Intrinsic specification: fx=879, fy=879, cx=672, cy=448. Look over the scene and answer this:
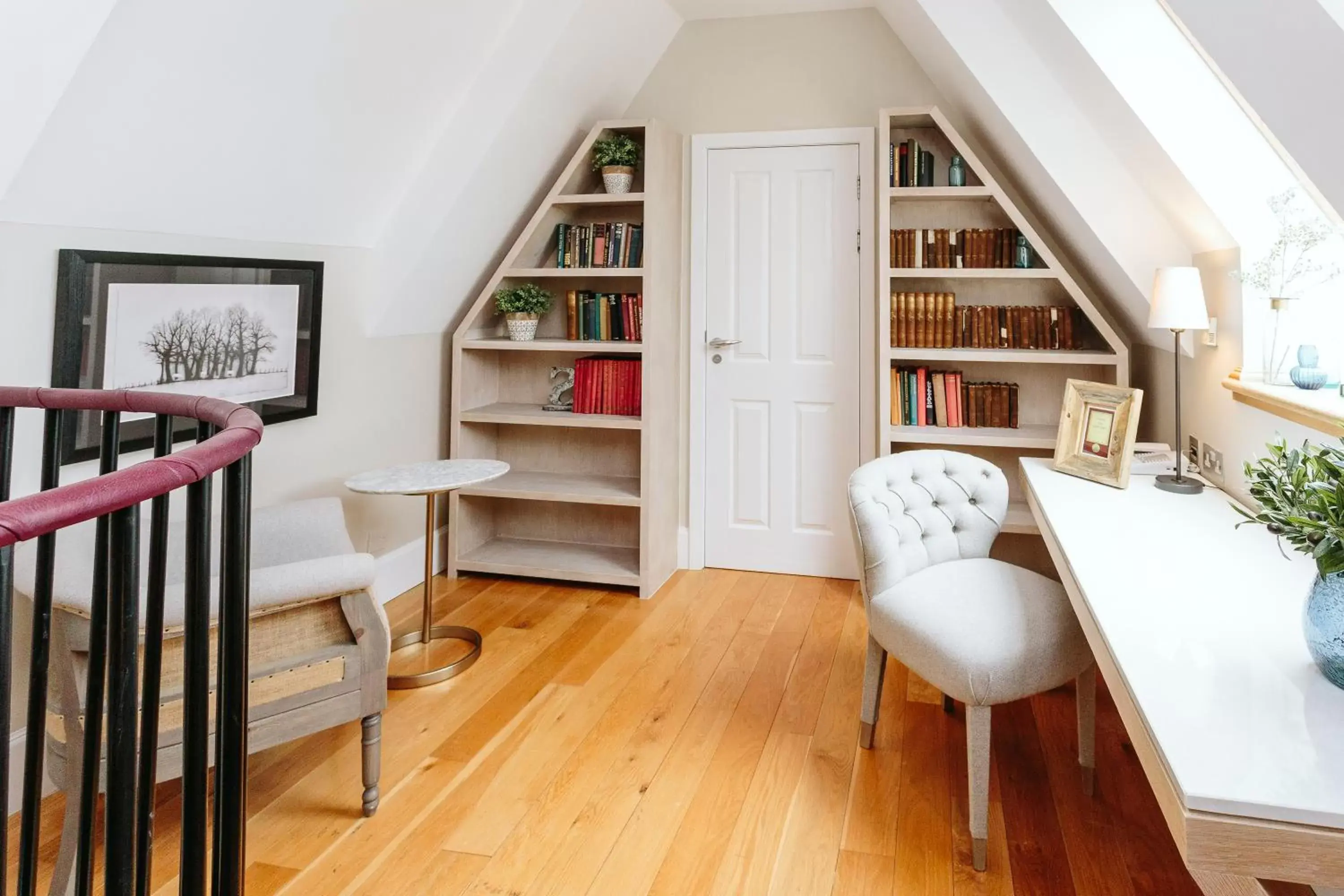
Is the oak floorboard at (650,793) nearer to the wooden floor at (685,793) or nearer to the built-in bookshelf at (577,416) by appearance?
the wooden floor at (685,793)

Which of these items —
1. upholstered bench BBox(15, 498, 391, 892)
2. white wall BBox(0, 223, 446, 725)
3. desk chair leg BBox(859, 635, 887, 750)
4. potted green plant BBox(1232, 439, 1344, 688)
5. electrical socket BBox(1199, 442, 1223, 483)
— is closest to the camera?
potted green plant BBox(1232, 439, 1344, 688)

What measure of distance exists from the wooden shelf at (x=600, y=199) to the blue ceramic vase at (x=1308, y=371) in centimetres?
233

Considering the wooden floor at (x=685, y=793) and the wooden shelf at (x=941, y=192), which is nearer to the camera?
the wooden floor at (x=685, y=793)

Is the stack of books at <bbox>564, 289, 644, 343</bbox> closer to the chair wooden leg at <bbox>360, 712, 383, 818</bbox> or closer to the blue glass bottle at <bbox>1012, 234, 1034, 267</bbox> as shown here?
the blue glass bottle at <bbox>1012, 234, 1034, 267</bbox>

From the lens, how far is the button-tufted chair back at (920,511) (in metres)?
2.18

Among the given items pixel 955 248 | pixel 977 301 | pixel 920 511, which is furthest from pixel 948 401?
pixel 920 511

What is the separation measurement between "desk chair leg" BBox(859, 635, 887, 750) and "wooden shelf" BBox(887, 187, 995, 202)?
74.2 inches

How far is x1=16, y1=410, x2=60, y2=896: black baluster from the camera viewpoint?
770 millimetres

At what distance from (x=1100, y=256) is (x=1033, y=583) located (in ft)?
4.53

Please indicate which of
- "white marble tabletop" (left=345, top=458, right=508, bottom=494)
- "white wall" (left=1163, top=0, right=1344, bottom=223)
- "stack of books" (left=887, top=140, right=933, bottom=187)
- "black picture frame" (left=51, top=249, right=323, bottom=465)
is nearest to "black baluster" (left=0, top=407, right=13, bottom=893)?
"black picture frame" (left=51, top=249, right=323, bottom=465)

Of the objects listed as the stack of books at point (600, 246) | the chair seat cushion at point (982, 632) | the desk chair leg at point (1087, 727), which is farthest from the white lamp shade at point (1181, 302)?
the stack of books at point (600, 246)

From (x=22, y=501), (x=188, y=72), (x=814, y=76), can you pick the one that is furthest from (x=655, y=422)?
(x=22, y=501)

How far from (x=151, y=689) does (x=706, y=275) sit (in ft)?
10.8

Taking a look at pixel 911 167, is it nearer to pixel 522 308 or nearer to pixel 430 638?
pixel 522 308
